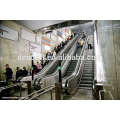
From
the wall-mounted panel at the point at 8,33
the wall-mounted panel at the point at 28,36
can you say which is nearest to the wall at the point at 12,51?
the wall-mounted panel at the point at 8,33

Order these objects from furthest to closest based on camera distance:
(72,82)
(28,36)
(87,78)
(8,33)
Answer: (87,78), (72,82), (28,36), (8,33)

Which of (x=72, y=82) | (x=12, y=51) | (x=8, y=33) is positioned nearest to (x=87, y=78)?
(x=72, y=82)

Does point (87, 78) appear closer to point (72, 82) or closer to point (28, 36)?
point (72, 82)

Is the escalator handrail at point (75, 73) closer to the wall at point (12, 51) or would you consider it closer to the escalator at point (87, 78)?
the escalator at point (87, 78)

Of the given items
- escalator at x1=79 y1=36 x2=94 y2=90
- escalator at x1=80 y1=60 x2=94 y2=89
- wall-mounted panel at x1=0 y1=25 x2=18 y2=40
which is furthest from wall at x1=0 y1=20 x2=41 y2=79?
escalator at x1=80 y1=60 x2=94 y2=89

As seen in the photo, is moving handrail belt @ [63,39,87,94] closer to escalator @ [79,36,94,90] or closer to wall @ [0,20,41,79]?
escalator @ [79,36,94,90]

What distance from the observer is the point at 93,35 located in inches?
179

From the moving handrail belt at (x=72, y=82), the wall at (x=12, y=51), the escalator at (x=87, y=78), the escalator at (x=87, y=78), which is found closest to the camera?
the wall at (x=12, y=51)

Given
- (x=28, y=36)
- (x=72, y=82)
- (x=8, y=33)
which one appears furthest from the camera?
(x=72, y=82)

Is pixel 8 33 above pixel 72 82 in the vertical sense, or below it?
above
